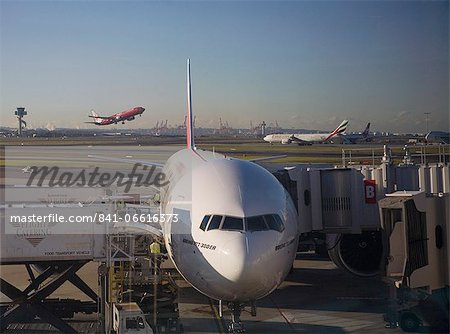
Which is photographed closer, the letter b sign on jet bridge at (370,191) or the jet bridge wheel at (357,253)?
the letter b sign on jet bridge at (370,191)

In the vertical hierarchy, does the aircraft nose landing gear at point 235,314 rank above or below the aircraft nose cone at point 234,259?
below

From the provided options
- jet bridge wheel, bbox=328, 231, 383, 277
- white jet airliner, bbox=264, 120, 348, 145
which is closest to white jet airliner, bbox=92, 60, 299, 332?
jet bridge wheel, bbox=328, 231, 383, 277

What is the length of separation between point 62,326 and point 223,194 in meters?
4.38

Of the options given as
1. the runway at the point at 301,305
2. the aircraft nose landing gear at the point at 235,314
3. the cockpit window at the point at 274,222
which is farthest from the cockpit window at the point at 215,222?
the runway at the point at 301,305

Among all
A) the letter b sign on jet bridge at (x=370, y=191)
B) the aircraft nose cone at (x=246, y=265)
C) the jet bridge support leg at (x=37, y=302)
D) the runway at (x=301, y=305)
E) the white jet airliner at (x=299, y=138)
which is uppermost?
the white jet airliner at (x=299, y=138)

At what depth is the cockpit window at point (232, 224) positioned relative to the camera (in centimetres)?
829

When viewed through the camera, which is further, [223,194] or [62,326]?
[62,326]

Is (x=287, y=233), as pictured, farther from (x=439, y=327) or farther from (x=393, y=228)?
(x=439, y=327)

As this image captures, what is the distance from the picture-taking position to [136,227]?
1123cm

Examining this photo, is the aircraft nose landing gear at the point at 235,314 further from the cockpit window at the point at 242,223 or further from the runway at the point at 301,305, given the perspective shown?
the cockpit window at the point at 242,223

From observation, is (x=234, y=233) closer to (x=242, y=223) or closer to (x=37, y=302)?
(x=242, y=223)

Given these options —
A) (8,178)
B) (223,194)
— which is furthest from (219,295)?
(8,178)

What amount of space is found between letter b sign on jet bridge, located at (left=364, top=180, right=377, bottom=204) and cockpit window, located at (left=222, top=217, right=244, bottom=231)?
5896mm

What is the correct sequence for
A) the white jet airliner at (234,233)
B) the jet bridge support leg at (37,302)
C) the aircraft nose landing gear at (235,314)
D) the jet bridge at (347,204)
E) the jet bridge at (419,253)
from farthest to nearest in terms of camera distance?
the jet bridge at (347,204)
the jet bridge support leg at (37,302)
the jet bridge at (419,253)
the aircraft nose landing gear at (235,314)
the white jet airliner at (234,233)
